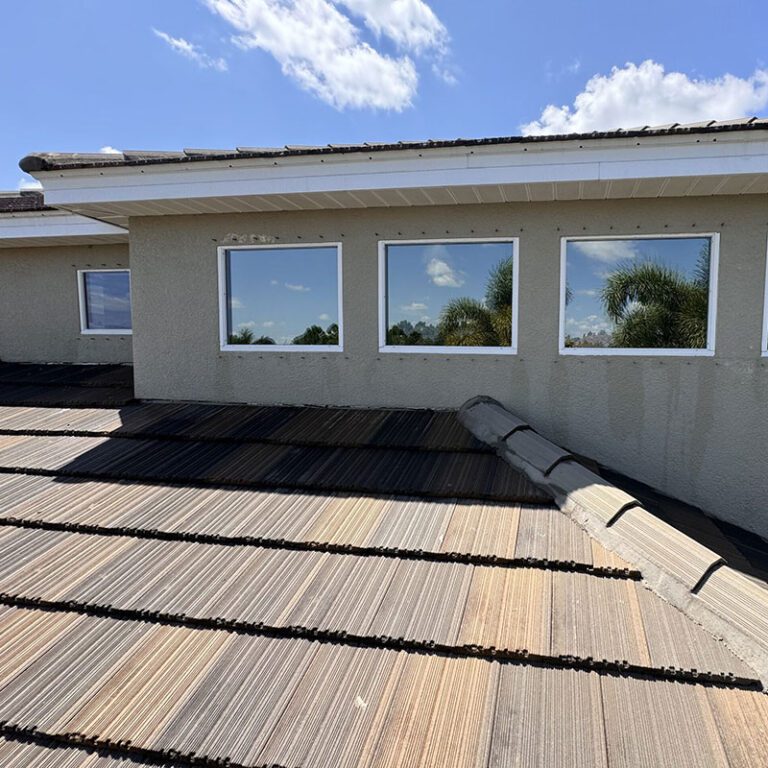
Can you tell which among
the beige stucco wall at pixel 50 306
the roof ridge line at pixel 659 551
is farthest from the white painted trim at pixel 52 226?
the roof ridge line at pixel 659 551

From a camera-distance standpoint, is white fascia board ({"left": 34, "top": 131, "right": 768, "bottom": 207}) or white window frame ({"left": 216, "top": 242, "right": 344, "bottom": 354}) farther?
white window frame ({"left": 216, "top": 242, "right": 344, "bottom": 354})

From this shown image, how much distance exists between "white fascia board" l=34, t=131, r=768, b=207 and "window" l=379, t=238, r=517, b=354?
862 mm

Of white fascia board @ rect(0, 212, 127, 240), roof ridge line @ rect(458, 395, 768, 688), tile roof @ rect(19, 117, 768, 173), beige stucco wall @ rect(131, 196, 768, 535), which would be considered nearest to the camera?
roof ridge line @ rect(458, 395, 768, 688)

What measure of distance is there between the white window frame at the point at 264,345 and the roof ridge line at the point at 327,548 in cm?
300

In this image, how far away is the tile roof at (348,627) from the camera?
2.03 meters

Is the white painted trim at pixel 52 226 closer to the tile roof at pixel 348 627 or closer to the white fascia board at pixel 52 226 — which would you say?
the white fascia board at pixel 52 226

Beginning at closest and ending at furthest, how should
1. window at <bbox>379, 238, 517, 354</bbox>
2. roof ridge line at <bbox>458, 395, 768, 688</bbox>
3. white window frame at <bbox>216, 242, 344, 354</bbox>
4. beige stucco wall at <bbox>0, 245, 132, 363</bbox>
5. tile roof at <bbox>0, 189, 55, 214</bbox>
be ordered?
roof ridge line at <bbox>458, 395, 768, 688</bbox>, window at <bbox>379, 238, 517, 354</bbox>, white window frame at <bbox>216, 242, 344, 354</bbox>, tile roof at <bbox>0, 189, 55, 214</bbox>, beige stucco wall at <bbox>0, 245, 132, 363</bbox>

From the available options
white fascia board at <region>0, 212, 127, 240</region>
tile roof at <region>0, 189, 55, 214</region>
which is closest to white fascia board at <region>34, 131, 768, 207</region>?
white fascia board at <region>0, 212, 127, 240</region>

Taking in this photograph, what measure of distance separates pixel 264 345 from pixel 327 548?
3.56 meters

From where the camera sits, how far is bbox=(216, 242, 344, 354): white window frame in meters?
6.04

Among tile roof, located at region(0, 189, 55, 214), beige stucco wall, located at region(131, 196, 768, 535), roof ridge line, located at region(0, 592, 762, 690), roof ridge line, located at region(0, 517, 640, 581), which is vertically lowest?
roof ridge line, located at region(0, 592, 762, 690)

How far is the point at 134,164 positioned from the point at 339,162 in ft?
7.62

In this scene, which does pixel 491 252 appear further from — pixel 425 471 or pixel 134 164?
pixel 134 164

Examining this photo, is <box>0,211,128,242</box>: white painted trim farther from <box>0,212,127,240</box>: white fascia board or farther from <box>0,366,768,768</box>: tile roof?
<box>0,366,768,768</box>: tile roof
